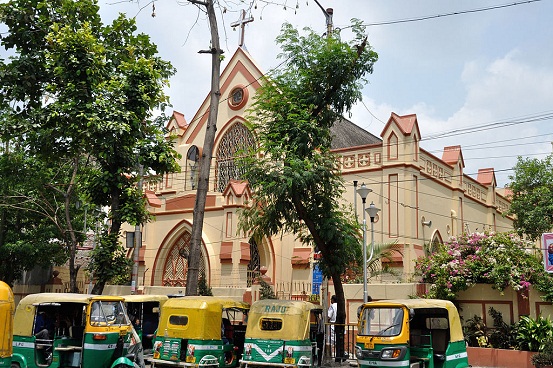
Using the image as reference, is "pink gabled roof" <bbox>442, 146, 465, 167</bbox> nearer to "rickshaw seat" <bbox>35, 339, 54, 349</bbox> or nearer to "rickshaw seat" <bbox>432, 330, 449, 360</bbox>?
"rickshaw seat" <bbox>432, 330, 449, 360</bbox>

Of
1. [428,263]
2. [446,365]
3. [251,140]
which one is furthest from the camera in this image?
[251,140]

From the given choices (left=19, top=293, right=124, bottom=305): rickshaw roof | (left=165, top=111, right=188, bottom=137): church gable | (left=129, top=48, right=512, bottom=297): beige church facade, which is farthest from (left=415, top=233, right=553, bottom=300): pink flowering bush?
(left=165, top=111, right=188, bottom=137): church gable

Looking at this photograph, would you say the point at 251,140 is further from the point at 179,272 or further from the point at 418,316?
the point at 418,316

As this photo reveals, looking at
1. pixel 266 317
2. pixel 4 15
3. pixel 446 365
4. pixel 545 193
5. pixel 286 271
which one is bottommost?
pixel 446 365

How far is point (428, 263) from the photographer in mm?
18938

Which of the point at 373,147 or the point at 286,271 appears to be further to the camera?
the point at 286,271

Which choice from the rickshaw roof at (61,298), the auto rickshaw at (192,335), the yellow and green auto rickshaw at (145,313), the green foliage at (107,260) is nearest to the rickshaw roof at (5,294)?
the rickshaw roof at (61,298)

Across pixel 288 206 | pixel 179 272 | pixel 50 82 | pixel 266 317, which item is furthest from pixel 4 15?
pixel 179 272

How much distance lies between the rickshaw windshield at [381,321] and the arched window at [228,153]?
17088mm

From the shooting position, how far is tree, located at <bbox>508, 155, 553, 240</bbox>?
1094 inches

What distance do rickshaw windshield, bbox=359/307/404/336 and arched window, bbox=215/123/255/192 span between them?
56.1 feet

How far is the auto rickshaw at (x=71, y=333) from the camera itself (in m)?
12.9

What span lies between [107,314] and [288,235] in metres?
14.2

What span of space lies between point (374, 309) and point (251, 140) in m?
17.0
